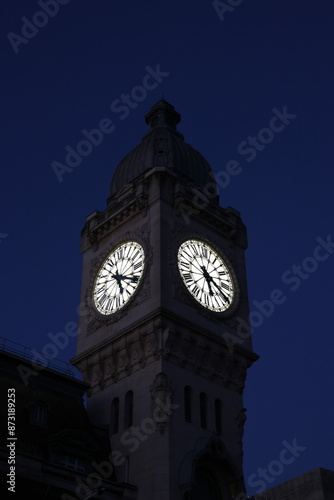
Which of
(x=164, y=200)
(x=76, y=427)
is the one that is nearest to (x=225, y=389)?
(x=76, y=427)

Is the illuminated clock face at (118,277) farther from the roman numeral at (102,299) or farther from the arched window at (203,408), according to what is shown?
the arched window at (203,408)

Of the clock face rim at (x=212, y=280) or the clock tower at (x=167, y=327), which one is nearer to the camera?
the clock tower at (x=167, y=327)

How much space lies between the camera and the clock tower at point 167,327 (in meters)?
45.6

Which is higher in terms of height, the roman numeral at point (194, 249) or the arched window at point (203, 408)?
the roman numeral at point (194, 249)

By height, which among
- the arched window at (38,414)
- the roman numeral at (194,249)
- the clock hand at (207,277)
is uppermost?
the roman numeral at (194,249)

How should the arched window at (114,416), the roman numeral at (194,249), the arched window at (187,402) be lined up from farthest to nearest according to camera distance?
the roman numeral at (194,249)
the arched window at (114,416)
the arched window at (187,402)

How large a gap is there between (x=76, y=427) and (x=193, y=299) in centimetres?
1118

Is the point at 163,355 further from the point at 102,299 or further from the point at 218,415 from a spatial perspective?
the point at 102,299

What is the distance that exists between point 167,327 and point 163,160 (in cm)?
1617

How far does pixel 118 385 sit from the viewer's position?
49344 millimetres

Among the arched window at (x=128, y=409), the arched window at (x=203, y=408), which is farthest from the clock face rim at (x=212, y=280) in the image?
the arched window at (x=128, y=409)

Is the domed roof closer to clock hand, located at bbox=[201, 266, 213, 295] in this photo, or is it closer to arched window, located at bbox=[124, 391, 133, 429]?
clock hand, located at bbox=[201, 266, 213, 295]

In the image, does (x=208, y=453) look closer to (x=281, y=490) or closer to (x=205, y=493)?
(x=205, y=493)

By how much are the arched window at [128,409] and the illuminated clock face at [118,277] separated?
647cm
